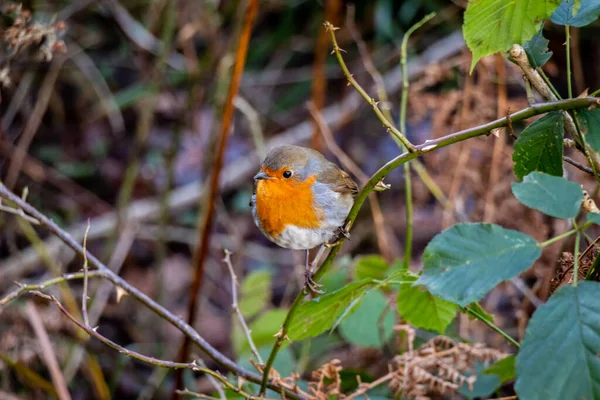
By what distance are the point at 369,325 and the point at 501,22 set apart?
1.36 m

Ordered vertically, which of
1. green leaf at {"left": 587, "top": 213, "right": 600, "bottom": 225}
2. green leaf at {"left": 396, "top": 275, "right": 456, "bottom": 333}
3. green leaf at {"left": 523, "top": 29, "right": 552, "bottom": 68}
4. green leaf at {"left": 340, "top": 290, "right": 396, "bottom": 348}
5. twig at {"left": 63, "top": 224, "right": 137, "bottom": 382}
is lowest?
twig at {"left": 63, "top": 224, "right": 137, "bottom": 382}

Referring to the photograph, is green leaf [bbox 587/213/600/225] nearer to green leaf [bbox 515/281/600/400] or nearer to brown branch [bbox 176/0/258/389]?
green leaf [bbox 515/281/600/400]

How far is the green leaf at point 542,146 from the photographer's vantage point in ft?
4.41

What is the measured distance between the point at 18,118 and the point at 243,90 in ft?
6.25

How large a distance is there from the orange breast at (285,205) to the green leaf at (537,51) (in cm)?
100

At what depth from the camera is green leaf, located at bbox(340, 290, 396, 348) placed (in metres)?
2.38

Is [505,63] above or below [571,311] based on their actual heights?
above

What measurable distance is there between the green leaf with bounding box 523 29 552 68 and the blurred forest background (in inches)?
58.4

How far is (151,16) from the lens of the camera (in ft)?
17.1

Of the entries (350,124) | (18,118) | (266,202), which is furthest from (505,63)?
(18,118)

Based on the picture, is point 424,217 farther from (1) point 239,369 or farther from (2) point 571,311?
(2) point 571,311

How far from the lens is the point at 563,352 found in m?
1.01

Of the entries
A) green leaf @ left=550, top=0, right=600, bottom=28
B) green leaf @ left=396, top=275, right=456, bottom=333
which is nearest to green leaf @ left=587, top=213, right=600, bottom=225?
green leaf @ left=550, top=0, right=600, bottom=28

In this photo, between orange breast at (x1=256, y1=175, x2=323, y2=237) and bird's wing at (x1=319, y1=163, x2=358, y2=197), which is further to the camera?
bird's wing at (x1=319, y1=163, x2=358, y2=197)
